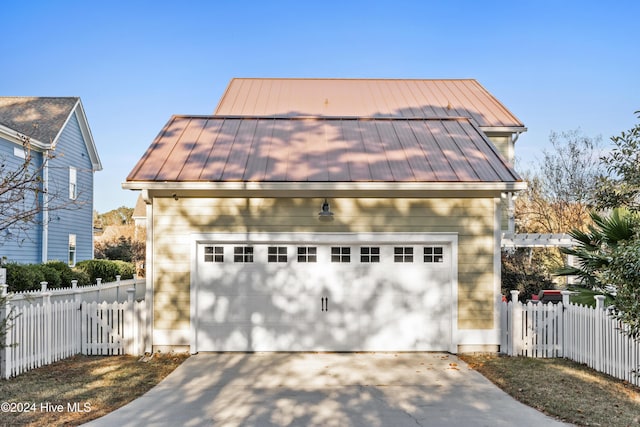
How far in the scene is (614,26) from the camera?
17.1 m

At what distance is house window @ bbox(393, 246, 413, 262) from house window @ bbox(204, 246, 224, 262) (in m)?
3.54

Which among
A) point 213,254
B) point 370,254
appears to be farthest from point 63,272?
point 370,254

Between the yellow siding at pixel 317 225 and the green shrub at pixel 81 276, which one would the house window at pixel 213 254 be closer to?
the yellow siding at pixel 317 225

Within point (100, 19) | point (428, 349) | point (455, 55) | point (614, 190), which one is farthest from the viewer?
point (455, 55)

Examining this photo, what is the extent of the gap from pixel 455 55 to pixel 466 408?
59.1ft

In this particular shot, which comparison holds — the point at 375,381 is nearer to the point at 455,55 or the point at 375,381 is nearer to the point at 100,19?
the point at 100,19

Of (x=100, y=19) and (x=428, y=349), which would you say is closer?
(x=428, y=349)

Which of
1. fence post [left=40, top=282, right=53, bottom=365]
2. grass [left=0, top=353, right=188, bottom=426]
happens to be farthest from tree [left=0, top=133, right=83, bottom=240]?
grass [left=0, top=353, right=188, bottom=426]

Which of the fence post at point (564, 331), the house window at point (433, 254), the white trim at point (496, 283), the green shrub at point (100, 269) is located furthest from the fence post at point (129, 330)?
the green shrub at point (100, 269)

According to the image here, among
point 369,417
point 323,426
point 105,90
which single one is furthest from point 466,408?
point 105,90

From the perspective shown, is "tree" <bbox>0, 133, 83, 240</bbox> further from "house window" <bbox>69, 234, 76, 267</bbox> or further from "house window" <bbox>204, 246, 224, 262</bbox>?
"house window" <bbox>69, 234, 76, 267</bbox>

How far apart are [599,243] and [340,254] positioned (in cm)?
491

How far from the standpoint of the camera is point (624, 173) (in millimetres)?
5984

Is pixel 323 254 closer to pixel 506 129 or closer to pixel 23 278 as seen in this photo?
pixel 23 278
